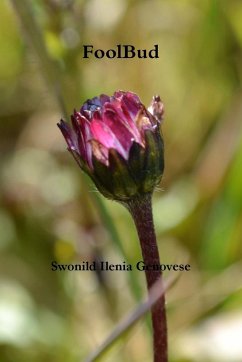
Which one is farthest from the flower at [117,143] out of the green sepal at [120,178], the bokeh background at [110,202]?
the bokeh background at [110,202]

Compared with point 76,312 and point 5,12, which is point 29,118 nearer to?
point 5,12

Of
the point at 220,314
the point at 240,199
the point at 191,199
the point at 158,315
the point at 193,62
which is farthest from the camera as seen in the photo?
the point at 193,62

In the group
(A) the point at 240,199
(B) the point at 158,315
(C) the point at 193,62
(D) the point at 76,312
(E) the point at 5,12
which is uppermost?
(E) the point at 5,12

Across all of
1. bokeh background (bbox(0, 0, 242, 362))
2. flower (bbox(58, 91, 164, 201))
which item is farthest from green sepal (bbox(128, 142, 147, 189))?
bokeh background (bbox(0, 0, 242, 362))

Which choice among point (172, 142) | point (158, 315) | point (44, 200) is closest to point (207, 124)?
point (172, 142)

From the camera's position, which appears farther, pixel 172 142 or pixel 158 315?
pixel 172 142

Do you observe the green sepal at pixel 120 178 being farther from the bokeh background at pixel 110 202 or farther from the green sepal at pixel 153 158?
the bokeh background at pixel 110 202

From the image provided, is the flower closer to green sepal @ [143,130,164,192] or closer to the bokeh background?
green sepal @ [143,130,164,192]
